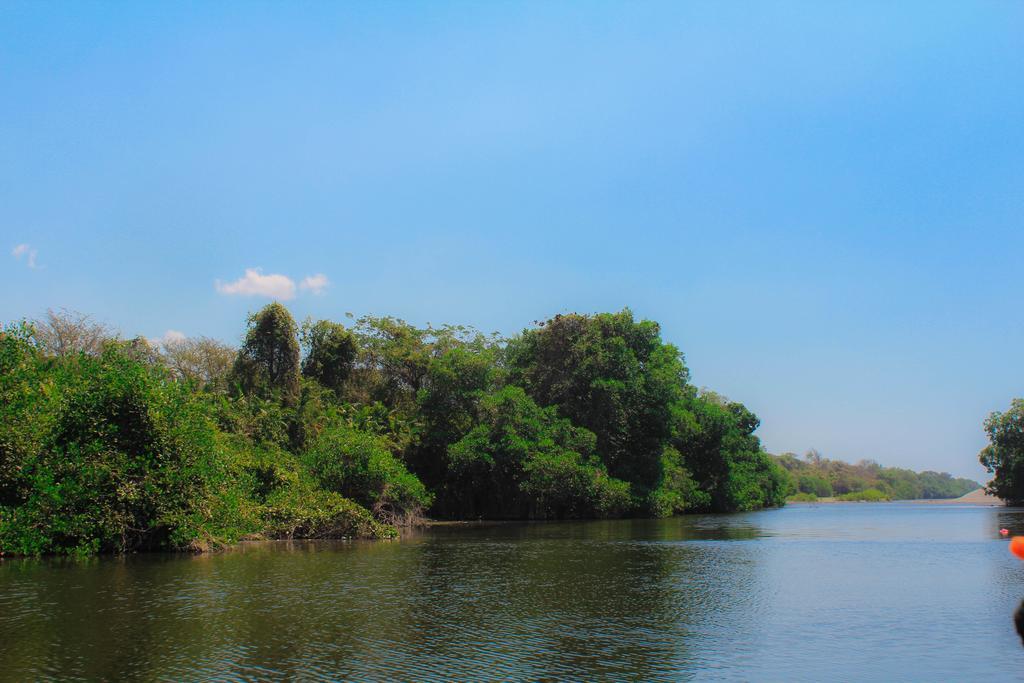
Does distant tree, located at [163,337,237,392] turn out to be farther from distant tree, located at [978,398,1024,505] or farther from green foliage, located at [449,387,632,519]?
distant tree, located at [978,398,1024,505]

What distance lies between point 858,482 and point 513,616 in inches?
6297

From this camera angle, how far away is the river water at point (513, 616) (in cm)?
1081

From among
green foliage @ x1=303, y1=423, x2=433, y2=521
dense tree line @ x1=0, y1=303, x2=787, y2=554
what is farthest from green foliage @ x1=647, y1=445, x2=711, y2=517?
green foliage @ x1=303, y1=423, x2=433, y2=521

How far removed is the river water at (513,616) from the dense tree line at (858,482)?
373ft

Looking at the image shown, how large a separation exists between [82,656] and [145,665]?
1.12 meters

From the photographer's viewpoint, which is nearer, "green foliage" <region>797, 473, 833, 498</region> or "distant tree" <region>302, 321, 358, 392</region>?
"distant tree" <region>302, 321, 358, 392</region>

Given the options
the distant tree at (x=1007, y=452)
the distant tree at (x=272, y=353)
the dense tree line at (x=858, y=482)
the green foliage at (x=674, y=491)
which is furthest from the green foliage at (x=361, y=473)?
the dense tree line at (x=858, y=482)

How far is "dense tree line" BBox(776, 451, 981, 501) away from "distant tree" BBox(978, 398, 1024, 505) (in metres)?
53.9

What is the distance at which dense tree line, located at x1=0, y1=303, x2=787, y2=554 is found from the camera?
23891 mm

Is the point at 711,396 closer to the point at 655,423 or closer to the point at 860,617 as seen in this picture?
the point at 655,423

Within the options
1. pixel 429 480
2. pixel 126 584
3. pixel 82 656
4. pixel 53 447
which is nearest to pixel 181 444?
pixel 53 447

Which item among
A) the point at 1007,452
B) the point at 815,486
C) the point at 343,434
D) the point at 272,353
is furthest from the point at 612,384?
the point at 815,486

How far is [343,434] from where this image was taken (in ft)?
125

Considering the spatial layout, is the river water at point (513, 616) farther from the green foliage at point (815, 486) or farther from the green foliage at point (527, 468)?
the green foliage at point (815, 486)
